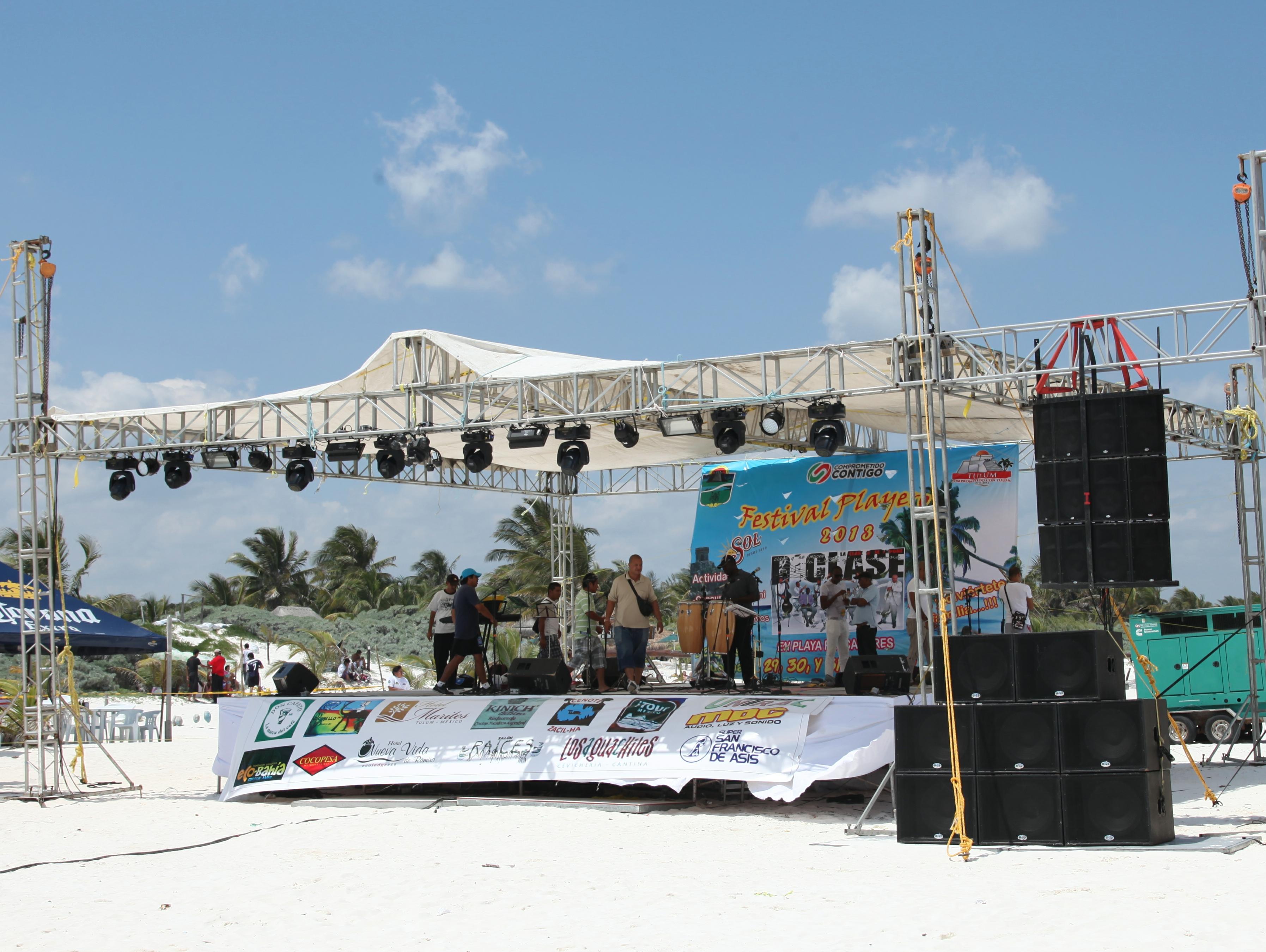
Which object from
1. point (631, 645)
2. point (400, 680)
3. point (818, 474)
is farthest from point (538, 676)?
point (400, 680)

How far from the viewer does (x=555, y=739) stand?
10289 millimetres

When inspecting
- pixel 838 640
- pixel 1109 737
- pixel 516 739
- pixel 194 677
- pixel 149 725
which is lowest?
pixel 149 725

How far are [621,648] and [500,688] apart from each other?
1250mm

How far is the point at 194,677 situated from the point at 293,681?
15.3 meters

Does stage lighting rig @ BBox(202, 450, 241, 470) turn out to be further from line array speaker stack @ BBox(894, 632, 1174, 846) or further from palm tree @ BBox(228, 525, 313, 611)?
palm tree @ BBox(228, 525, 313, 611)

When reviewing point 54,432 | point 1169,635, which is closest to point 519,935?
point 54,432

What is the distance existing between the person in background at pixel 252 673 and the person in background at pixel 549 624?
12.5 metres

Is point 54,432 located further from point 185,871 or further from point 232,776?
point 185,871

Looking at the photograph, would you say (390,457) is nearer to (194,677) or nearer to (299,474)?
(299,474)

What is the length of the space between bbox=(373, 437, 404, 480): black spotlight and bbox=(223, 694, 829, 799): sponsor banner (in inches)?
92.3

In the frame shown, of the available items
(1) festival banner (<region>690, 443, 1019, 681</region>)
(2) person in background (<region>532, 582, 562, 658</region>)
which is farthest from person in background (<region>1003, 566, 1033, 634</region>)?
(2) person in background (<region>532, 582, 562, 658</region>)

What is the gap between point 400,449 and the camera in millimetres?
12258

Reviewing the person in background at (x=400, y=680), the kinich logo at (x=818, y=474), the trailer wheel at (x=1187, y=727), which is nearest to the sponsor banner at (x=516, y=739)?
the kinich logo at (x=818, y=474)

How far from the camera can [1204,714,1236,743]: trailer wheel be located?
49.4 ft
